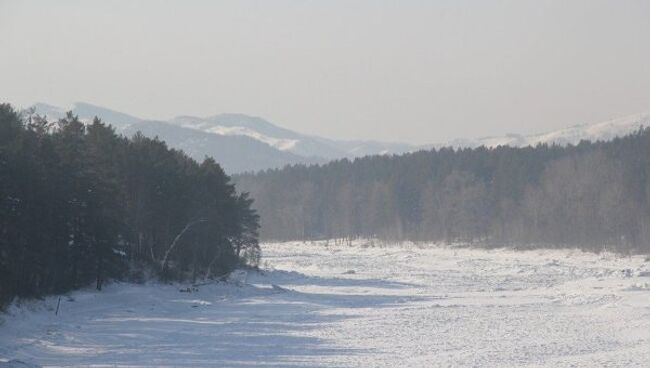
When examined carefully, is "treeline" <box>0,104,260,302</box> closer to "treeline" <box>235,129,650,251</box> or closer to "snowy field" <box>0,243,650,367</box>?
"snowy field" <box>0,243,650,367</box>

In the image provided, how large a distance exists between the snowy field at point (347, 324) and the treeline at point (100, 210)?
166 cm

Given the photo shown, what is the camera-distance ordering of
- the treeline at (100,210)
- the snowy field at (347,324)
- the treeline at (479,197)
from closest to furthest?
the snowy field at (347,324), the treeline at (100,210), the treeline at (479,197)

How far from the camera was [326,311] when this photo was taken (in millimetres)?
46781

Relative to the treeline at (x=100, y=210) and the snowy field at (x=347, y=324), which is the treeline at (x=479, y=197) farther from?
the treeline at (x=100, y=210)

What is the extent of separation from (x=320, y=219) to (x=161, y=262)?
377ft

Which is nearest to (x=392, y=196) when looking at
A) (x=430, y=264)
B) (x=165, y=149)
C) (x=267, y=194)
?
(x=267, y=194)

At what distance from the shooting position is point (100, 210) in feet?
147

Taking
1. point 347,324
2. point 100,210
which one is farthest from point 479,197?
point 347,324

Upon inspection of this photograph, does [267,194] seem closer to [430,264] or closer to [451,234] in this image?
[451,234]

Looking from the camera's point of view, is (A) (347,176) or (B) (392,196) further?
(A) (347,176)

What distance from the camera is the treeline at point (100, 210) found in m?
37.6

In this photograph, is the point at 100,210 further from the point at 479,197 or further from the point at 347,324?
the point at 479,197

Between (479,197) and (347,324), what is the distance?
346 ft

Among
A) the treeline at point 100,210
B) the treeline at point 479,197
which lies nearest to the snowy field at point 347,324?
the treeline at point 100,210
